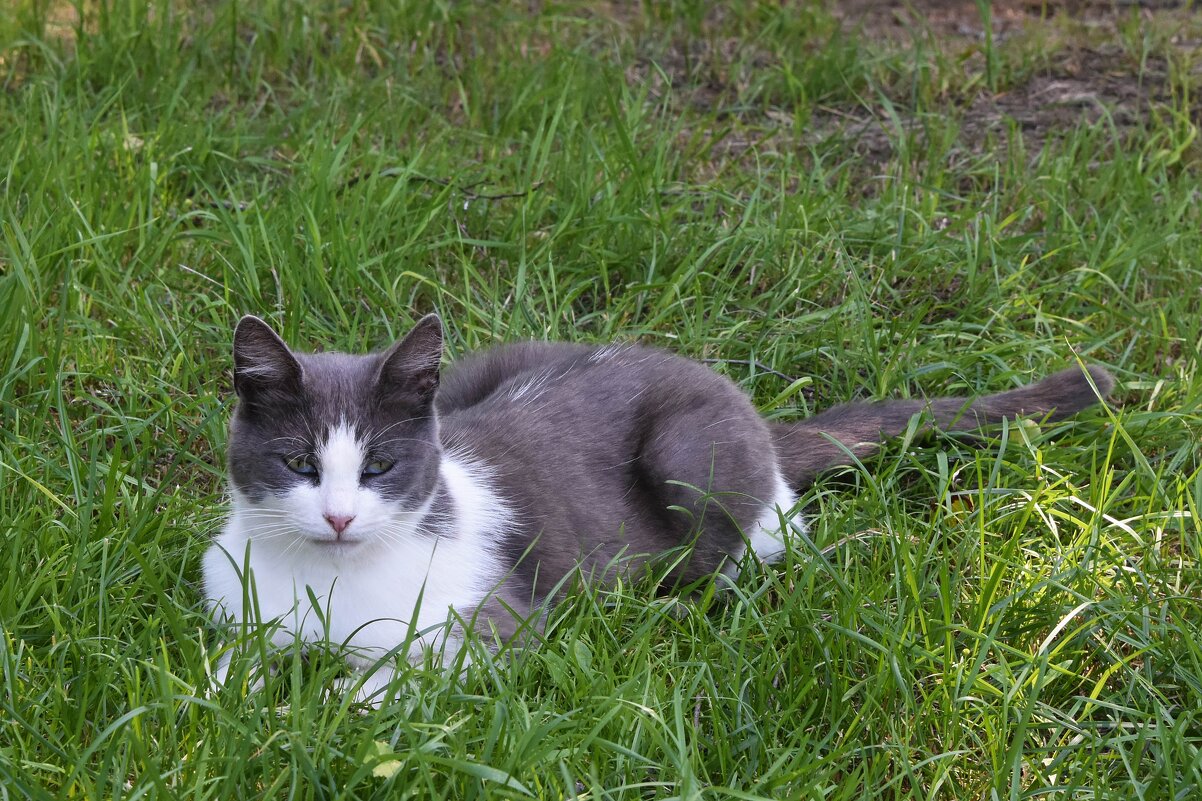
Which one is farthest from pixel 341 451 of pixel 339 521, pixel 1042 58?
pixel 1042 58

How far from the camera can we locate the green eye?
2.84 m

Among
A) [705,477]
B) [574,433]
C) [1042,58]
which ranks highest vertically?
[1042,58]

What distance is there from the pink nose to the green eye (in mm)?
143

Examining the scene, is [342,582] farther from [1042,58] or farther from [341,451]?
[1042,58]

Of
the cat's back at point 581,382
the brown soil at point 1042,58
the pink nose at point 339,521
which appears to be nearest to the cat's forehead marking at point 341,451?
the pink nose at point 339,521

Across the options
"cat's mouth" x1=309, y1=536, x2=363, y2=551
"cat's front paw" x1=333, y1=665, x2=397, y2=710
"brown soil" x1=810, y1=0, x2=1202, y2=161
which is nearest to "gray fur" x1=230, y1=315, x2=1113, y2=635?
"cat's mouth" x1=309, y1=536, x2=363, y2=551

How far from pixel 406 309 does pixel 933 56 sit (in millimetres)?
2702

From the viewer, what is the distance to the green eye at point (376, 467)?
112 inches

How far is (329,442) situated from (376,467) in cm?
12

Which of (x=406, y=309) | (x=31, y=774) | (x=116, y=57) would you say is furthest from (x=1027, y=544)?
(x=116, y=57)

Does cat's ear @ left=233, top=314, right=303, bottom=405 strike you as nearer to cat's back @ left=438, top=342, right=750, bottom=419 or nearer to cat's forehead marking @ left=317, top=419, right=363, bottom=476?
cat's forehead marking @ left=317, top=419, right=363, bottom=476

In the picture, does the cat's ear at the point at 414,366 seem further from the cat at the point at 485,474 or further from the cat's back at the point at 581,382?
the cat's back at the point at 581,382

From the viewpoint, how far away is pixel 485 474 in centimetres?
325

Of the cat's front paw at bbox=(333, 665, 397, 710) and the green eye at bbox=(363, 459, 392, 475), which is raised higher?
the green eye at bbox=(363, 459, 392, 475)
